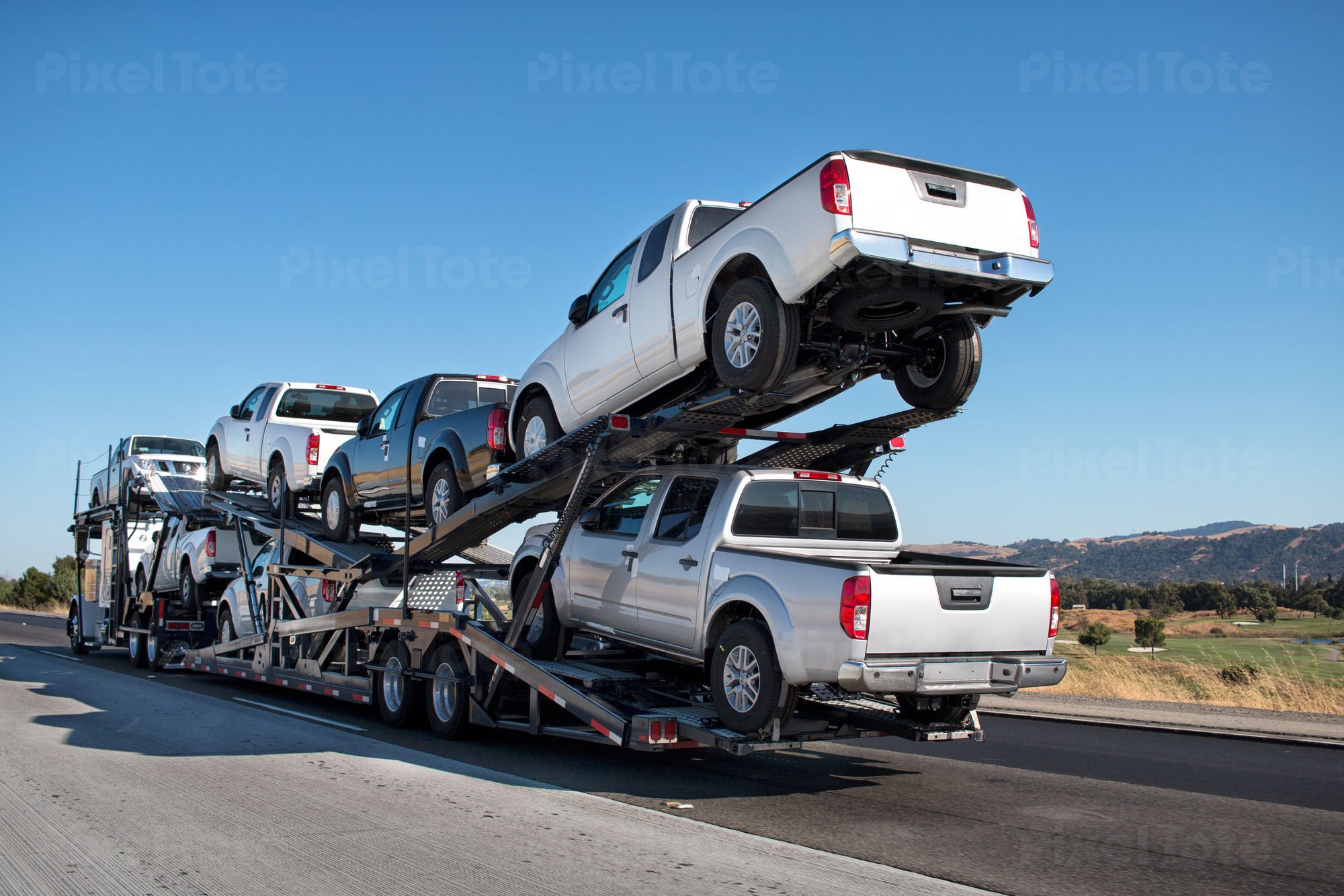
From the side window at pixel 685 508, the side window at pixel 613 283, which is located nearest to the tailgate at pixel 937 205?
the side window at pixel 685 508

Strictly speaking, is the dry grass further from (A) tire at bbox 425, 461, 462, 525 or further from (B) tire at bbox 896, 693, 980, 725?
(A) tire at bbox 425, 461, 462, 525

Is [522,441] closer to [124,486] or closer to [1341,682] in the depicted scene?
[124,486]

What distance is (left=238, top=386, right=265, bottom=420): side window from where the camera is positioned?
15.1 metres

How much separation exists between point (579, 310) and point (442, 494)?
2.99 meters

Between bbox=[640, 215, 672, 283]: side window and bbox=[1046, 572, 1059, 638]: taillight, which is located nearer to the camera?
bbox=[1046, 572, 1059, 638]: taillight

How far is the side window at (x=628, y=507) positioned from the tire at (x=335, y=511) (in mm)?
Result: 5335

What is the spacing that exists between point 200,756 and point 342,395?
753 centimetres

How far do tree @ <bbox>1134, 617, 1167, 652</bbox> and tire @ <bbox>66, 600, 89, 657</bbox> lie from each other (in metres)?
31.6

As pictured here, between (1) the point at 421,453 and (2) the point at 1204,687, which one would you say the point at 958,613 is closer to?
(1) the point at 421,453

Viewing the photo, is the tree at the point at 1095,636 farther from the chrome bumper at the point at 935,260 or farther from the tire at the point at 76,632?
the chrome bumper at the point at 935,260

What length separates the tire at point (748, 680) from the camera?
6.29 m

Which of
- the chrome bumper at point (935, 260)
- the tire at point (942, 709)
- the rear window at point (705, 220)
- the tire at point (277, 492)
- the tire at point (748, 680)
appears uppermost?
the rear window at point (705, 220)

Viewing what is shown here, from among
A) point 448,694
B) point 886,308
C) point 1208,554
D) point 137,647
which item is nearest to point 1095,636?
point 137,647

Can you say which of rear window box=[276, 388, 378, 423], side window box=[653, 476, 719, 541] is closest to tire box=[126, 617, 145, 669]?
rear window box=[276, 388, 378, 423]
